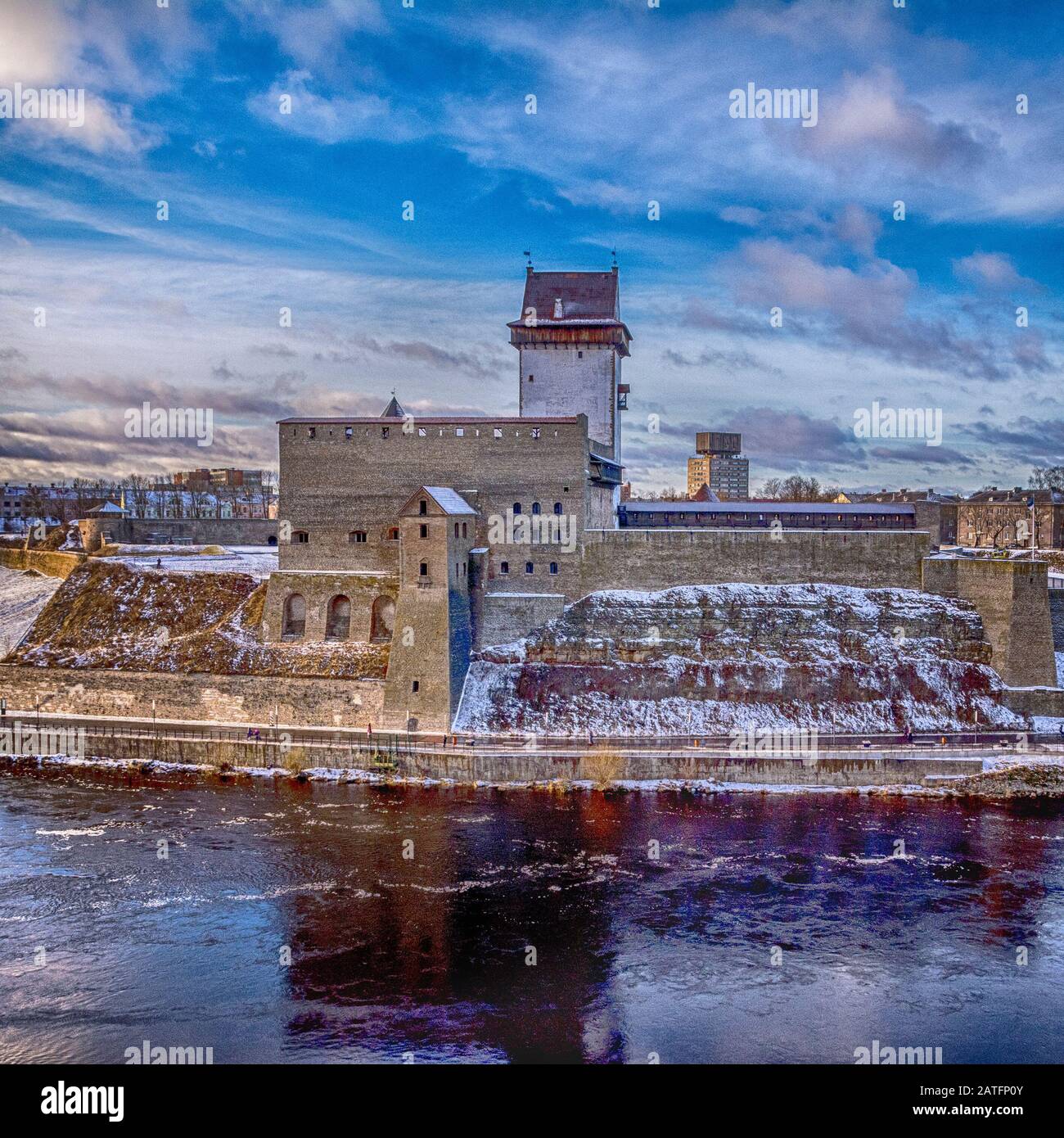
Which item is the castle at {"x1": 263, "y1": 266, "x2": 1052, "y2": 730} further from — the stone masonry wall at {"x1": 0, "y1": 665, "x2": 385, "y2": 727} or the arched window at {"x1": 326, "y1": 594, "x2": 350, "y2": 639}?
the stone masonry wall at {"x1": 0, "y1": 665, "x2": 385, "y2": 727}

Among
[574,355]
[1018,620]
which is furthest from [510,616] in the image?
[1018,620]

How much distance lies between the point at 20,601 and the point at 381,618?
20008 mm

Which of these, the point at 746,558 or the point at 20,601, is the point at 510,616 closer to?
the point at 746,558

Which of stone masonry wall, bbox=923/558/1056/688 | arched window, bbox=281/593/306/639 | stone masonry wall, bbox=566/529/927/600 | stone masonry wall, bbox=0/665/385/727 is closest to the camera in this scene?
stone masonry wall, bbox=0/665/385/727

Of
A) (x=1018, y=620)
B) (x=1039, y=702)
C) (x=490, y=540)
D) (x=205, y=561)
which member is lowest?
(x=1039, y=702)

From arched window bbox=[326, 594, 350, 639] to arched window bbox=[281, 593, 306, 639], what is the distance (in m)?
0.86

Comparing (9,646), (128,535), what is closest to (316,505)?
(9,646)

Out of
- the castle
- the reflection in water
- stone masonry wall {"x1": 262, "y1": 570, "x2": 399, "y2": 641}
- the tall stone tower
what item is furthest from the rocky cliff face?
the tall stone tower

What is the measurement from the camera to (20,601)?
4250cm

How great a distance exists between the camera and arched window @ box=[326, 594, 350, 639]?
3216 cm

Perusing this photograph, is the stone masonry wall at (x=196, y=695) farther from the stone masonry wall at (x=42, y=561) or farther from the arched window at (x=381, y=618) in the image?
the stone masonry wall at (x=42, y=561)

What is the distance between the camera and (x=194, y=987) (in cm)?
1562
